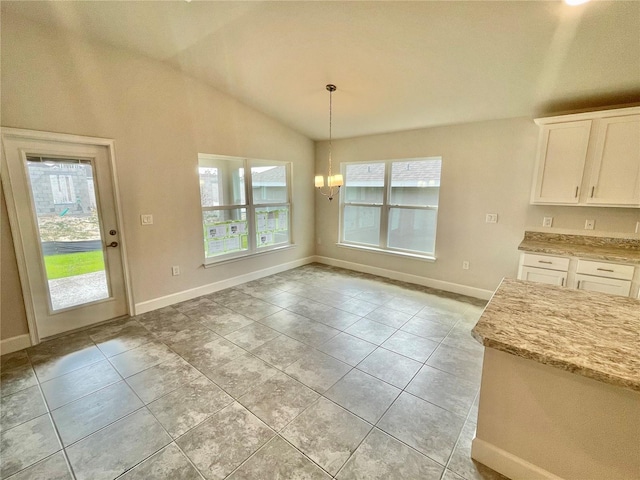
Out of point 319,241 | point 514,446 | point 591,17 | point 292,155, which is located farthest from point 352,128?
point 514,446

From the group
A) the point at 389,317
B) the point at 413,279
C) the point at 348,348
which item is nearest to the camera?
the point at 348,348

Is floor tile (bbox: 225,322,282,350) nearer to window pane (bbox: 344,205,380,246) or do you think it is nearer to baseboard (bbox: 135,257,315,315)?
baseboard (bbox: 135,257,315,315)

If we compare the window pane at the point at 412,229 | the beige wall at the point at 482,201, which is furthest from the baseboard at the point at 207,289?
the beige wall at the point at 482,201

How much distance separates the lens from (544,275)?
3.03 meters

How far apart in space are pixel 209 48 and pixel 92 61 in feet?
3.79

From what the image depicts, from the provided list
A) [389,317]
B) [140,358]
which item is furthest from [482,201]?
[140,358]

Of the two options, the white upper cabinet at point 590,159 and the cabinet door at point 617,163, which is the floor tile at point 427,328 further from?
the cabinet door at point 617,163

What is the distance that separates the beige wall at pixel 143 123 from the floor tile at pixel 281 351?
70.8 inches

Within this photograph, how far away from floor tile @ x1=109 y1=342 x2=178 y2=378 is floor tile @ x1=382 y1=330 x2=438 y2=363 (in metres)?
2.09

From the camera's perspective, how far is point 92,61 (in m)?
2.85

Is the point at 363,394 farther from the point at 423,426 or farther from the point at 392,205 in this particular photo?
the point at 392,205

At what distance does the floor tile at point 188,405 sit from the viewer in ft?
6.20

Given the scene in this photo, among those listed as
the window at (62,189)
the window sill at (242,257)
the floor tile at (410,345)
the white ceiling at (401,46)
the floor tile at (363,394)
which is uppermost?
the white ceiling at (401,46)

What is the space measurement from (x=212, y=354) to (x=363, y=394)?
4.73 ft
